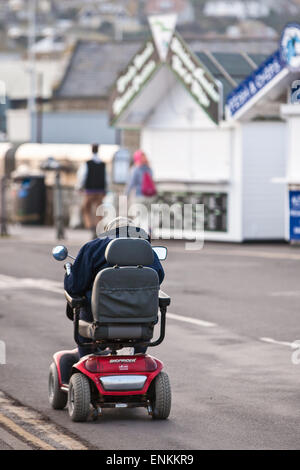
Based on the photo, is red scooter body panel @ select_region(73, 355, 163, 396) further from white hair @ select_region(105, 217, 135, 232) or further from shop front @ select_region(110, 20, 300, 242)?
shop front @ select_region(110, 20, 300, 242)

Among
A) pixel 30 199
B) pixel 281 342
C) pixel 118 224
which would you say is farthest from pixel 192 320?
pixel 30 199

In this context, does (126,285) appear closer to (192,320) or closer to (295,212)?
(192,320)

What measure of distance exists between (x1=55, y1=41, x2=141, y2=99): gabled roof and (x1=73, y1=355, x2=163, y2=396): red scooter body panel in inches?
2289

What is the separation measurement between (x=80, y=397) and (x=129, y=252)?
108 cm

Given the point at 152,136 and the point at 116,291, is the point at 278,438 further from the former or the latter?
the point at 152,136

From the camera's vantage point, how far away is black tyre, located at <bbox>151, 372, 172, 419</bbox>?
909 cm

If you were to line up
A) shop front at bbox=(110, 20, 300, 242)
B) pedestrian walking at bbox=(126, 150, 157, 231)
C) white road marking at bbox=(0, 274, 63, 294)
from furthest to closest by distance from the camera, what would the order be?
1. pedestrian walking at bbox=(126, 150, 157, 231)
2. shop front at bbox=(110, 20, 300, 242)
3. white road marking at bbox=(0, 274, 63, 294)

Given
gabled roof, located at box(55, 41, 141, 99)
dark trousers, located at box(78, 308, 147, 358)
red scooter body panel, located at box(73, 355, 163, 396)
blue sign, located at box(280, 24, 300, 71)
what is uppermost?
gabled roof, located at box(55, 41, 141, 99)

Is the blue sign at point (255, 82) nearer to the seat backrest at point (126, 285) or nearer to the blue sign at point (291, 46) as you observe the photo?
the blue sign at point (291, 46)

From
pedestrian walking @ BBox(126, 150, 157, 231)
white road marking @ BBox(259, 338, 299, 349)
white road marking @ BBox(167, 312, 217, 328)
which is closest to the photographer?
white road marking @ BBox(259, 338, 299, 349)

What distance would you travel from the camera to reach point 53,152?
33344mm

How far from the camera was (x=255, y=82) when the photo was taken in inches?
970

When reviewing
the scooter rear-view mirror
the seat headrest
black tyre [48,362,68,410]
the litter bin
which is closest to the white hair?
the scooter rear-view mirror

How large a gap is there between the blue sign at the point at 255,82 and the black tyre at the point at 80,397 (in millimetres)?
15682
